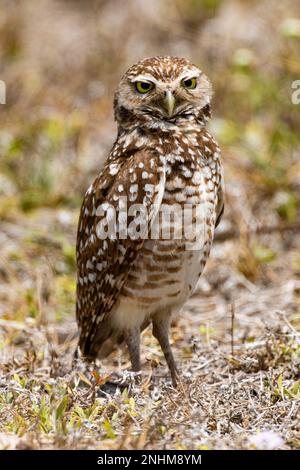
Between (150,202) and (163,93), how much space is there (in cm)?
55

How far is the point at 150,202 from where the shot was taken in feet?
13.6

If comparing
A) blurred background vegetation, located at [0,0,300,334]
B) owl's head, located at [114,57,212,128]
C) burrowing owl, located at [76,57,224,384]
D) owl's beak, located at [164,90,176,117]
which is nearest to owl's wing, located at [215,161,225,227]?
burrowing owl, located at [76,57,224,384]

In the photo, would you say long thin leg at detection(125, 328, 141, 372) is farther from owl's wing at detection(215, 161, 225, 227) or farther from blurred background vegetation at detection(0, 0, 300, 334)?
blurred background vegetation at detection(0, 0, 300, 334)

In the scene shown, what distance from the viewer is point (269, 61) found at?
759cm

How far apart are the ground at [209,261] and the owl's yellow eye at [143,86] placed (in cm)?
123

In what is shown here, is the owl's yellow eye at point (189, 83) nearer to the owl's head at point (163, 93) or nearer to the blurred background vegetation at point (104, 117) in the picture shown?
the owl's head at point (163, 93)

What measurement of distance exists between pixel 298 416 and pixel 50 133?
13.7 ft

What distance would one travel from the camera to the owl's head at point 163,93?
14.1 feet

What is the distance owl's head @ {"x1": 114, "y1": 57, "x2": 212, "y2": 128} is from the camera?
14.1ft

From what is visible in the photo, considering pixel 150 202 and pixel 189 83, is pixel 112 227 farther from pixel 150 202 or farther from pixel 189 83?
pixel 189 83

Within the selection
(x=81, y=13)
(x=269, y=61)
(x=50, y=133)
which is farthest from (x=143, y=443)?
(x=81, y=13)

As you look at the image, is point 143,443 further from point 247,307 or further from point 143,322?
point 247,307

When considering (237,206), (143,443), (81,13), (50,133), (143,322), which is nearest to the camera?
(143,443)

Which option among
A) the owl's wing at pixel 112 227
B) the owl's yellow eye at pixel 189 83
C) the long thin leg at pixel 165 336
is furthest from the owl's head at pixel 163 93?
the long thin leg at pixel 165 336
